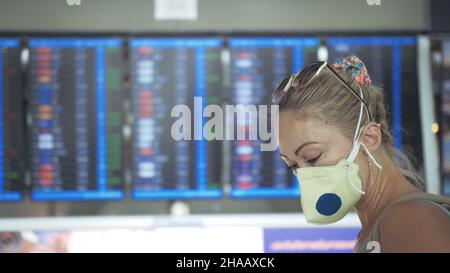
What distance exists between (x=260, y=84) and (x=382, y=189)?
0.60m

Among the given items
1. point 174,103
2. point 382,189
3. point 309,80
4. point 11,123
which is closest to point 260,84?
point 174,103

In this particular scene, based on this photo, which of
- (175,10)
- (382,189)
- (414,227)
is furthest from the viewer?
(175,10)

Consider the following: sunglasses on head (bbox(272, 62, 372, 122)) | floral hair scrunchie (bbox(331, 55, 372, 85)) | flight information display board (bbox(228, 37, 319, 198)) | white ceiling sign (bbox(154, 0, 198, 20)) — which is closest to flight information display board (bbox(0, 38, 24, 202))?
white ceiling sign (bbox(154, 0, 198, 20))

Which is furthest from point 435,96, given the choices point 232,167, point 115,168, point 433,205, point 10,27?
point 10,27

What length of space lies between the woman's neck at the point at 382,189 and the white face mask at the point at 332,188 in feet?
0.05

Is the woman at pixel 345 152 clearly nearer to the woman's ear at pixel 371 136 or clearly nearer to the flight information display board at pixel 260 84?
the woman's ear at pixel 371 136

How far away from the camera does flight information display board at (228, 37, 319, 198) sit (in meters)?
1.69

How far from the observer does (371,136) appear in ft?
3.98

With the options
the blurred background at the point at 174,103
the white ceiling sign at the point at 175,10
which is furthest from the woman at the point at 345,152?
the white ceiling sign at the point at 175,10

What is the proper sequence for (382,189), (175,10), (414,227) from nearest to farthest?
(414,227) → (382,189) → (175,10)

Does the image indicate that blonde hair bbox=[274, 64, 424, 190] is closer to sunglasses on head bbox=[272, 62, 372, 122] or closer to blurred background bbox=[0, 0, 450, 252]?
sunglasses on head bbox=[272, 62, 372, 122]

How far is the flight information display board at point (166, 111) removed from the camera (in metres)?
1.70

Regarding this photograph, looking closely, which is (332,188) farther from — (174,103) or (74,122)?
(74,122)

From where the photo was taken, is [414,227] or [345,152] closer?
[414,227]
